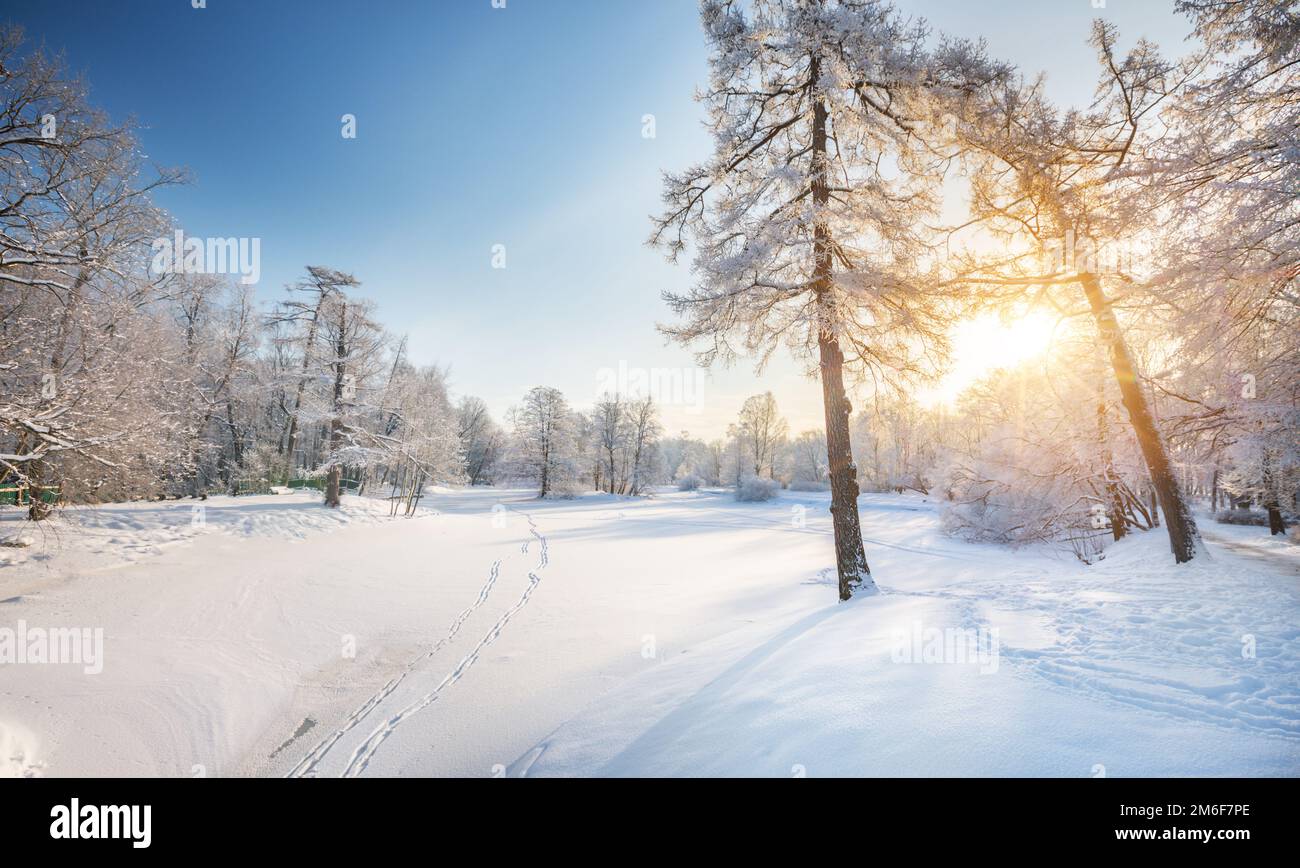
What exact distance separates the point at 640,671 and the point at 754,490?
34693 millimetres

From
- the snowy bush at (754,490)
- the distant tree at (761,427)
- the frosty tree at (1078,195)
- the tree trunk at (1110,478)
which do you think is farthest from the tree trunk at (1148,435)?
the distant tree at (761,427)

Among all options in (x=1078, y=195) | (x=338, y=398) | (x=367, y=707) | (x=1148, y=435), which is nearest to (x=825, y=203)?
(x=1078, y=195)

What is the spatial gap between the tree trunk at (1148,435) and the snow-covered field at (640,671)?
46 cm

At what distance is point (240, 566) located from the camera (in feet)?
31.7

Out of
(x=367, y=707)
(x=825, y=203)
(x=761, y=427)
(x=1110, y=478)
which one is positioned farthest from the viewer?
(x=761, y=427)

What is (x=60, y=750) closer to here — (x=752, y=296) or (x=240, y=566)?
(x=240, y=566)

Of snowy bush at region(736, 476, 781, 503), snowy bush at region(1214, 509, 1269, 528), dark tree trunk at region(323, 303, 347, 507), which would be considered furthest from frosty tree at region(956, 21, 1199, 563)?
snowy bush at region(736, 476, 781, 503)

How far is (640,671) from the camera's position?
4977 millimetres

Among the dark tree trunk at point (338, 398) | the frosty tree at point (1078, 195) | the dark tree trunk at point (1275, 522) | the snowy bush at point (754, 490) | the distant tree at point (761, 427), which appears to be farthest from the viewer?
the distant tree at point (761, 427)

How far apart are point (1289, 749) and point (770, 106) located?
30.2ft

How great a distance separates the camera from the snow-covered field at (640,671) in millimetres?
2893

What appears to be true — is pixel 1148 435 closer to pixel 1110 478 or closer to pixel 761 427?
pixel 1110 478

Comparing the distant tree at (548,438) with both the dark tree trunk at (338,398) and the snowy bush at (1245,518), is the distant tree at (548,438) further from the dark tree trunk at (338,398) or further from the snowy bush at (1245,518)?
the snowy bush at (1245,518)
